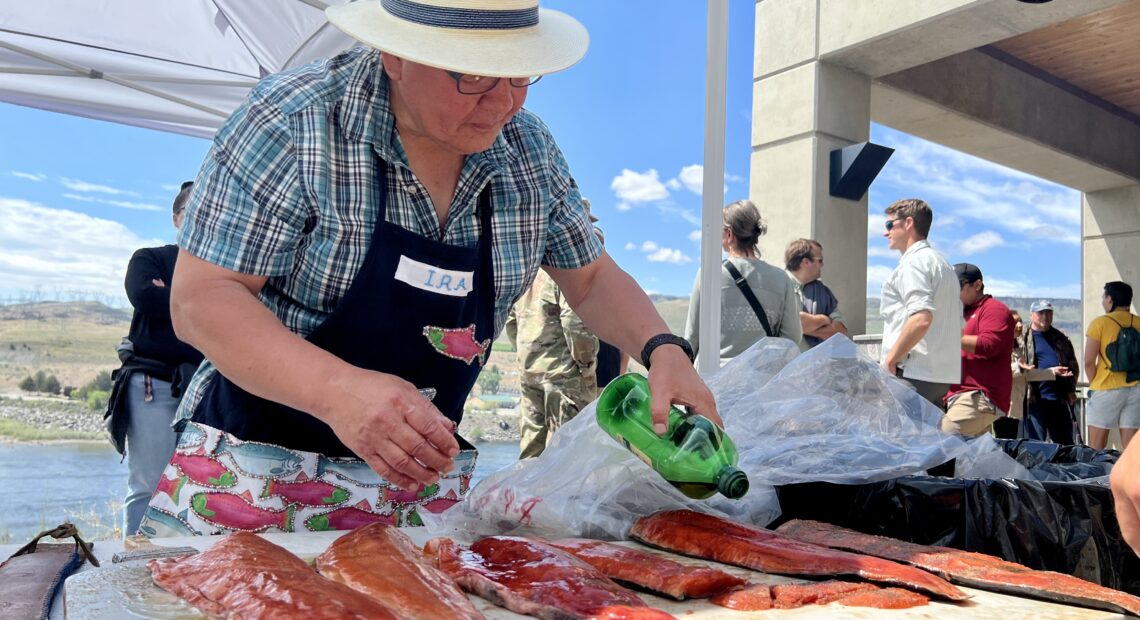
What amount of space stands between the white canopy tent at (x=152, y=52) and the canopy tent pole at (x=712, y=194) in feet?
6.87

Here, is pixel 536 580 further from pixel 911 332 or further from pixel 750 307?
pixel 911 332

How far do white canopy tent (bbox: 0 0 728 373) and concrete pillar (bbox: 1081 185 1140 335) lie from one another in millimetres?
12773

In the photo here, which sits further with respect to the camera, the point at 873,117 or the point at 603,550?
the point at 873,117

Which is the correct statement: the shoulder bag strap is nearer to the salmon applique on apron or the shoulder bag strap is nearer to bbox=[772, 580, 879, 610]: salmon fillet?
the salmon applique on apron

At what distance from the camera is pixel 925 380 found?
5.43 m

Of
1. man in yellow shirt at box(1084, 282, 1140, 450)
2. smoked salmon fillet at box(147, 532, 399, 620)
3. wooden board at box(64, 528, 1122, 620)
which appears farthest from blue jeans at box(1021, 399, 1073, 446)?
smoked salmon fillet at box(147, 532, 399, 620)

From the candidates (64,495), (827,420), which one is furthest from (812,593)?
(64,495)

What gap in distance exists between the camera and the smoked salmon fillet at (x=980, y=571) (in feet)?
4.32

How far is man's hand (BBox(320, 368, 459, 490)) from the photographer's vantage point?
53.7 inches

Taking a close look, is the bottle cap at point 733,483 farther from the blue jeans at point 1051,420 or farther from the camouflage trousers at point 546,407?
the blue jeans at point 1051,420

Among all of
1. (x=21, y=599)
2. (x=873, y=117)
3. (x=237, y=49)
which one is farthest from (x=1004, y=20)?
(x=21, y=599)

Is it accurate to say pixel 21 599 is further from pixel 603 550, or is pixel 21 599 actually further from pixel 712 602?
pixel 712 602

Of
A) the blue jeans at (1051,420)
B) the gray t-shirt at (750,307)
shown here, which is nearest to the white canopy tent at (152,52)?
the gray t-shirt at (750,307)

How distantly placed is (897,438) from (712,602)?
3.04ft
